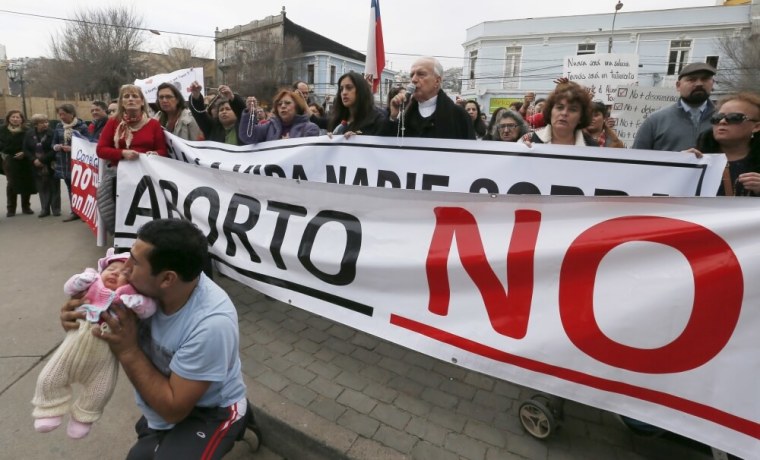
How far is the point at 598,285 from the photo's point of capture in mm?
1865

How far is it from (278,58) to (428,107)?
43050mm

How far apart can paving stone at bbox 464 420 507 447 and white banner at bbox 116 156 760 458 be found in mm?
434

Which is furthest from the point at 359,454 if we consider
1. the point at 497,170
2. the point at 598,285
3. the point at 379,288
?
the point at 497,170

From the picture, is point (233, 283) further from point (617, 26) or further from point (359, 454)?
point (617, 26)

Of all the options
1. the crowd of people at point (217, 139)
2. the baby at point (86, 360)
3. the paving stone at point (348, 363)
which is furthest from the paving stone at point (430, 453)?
the baby at point (86, 360)

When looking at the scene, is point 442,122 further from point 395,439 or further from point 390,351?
point 395,439

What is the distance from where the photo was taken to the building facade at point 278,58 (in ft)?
135

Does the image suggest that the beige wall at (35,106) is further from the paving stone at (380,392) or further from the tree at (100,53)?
the paving stone at (380,392)

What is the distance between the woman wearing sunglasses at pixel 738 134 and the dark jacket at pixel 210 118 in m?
4.11

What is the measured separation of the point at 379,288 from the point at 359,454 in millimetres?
860

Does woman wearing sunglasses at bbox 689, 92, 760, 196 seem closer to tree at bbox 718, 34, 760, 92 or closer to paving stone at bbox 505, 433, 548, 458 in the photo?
paving stone at bbox 505, 433, 548, 458

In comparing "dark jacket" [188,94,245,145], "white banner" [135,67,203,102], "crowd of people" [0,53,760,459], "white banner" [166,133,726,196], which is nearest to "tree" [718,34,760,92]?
"crowd of people" [0,53,760,459]

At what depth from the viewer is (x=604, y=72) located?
304 inches

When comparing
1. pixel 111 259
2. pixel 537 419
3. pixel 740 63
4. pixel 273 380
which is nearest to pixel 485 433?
pixel 537 419
